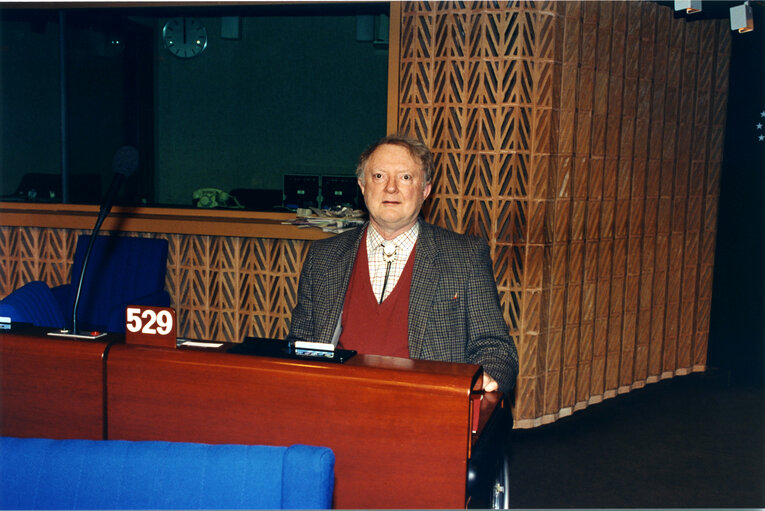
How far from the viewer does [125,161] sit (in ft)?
5.57

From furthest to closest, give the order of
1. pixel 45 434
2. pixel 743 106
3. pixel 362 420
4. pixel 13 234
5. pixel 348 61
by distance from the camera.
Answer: pixel 348 61
pixel 743 106
pixel 13 234
pixel 45 434
pixel 362 420

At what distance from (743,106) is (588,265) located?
6.32ft

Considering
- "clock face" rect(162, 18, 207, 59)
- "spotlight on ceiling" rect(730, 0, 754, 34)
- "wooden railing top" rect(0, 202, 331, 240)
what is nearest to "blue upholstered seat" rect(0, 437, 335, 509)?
A: "wooden railing top" rect(0, 202, 331, 240)

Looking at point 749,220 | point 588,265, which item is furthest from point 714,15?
point 588,265

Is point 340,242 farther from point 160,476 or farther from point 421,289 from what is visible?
point 160,476

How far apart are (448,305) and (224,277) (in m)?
2.64

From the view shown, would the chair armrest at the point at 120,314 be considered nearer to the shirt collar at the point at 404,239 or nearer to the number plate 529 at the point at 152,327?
the shirt collar at the point at 404,239

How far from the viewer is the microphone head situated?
1.69m

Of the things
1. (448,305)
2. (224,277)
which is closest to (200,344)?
(448,305)

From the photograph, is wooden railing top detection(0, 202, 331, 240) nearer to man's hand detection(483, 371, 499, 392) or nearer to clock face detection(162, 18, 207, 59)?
man's hand detection(483, 371, 499, 392)

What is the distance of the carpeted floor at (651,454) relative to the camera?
11.0 ft

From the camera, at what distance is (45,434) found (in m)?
1.53

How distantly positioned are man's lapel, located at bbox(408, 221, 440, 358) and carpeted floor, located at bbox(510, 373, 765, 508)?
1563mm

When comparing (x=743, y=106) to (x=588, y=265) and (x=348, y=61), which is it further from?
(x=348, y=61)
